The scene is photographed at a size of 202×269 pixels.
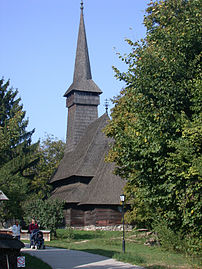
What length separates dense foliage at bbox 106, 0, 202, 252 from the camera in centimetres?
1249

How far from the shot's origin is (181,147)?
12.2 meters

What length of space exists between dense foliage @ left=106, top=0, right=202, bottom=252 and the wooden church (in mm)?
21063

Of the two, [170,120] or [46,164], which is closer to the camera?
[170,120]

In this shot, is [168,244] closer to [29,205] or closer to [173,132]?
[173,132]

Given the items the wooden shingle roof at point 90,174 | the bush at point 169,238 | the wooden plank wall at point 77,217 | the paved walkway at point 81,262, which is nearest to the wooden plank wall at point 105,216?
the wooden shingle roof at point 90,174

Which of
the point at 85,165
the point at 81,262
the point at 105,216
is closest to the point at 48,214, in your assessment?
the point at 105,216

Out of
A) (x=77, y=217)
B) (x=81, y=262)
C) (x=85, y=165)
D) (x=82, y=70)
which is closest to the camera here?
(x=81, y=262)

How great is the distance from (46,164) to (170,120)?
4513cm

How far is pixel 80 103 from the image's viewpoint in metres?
49.2

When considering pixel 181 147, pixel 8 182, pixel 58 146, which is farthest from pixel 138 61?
pixel 58 146

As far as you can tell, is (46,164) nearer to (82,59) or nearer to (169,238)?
(82,59)

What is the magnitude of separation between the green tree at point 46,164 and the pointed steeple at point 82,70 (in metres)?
10.5

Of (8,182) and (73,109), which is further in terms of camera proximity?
(73,109)

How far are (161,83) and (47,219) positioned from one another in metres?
15.6
